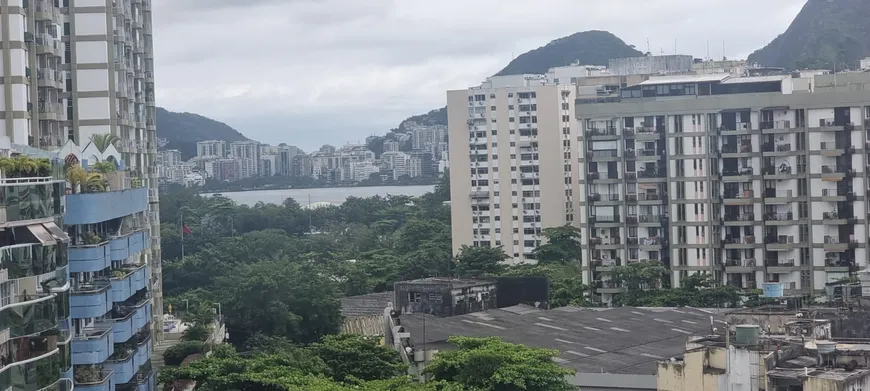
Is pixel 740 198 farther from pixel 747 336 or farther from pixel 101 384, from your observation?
pixel 101 384

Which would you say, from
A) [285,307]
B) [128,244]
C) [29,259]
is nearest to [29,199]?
[29,259]

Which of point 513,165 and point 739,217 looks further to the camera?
point 513,165

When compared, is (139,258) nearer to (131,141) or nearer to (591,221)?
(131,141)

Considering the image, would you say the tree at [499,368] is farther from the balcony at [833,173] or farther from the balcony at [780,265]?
the balcony at [833,173]

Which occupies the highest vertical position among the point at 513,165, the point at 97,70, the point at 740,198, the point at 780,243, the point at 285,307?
A: the point at 97,70

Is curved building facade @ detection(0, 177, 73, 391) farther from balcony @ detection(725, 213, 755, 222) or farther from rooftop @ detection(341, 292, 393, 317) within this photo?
balcony @ detection(725, 213, 755, 222)
